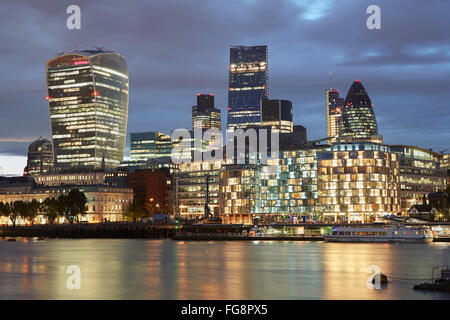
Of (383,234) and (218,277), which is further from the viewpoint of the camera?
(383,234)

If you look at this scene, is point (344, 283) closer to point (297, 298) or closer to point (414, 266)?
point (297, 298)

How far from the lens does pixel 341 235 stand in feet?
621

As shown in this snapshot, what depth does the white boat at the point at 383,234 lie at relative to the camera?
182 meters

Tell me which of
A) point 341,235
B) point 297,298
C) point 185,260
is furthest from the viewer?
point 341,235

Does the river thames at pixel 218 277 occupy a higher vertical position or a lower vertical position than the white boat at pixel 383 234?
lower

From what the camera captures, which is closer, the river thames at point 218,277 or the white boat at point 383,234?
the river thames at point 218,277

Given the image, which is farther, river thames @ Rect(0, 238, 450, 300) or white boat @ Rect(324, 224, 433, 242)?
white boat @ Rect(324, 224, 433, 242)

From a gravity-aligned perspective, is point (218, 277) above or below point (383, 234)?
below

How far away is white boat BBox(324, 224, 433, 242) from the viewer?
598ft

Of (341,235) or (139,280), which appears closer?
(139,280)

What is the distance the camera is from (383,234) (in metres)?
186
